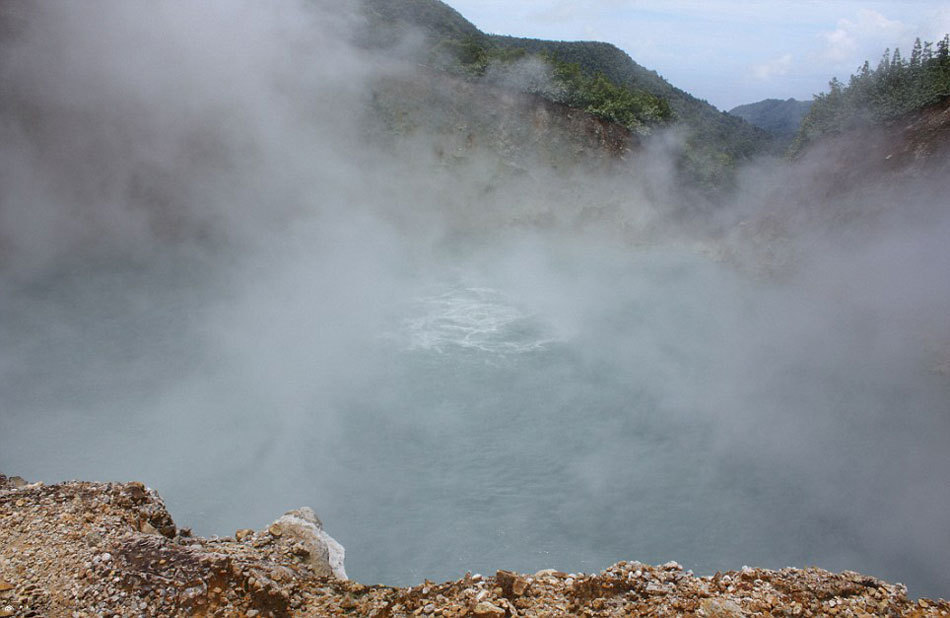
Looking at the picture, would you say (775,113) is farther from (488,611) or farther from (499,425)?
(488,611)

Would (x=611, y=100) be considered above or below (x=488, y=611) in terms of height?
above

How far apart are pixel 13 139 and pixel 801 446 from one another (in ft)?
62.1

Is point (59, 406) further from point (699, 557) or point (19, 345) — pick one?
point (699, 557)

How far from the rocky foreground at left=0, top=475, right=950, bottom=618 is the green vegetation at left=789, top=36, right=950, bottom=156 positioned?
13.5 m

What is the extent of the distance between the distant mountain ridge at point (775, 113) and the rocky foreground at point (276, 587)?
117ft

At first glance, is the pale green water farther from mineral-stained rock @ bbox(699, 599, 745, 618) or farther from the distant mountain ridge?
the distant mountain ridge

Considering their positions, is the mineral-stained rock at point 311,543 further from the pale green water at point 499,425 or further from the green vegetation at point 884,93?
the green vegetation at point 884,93

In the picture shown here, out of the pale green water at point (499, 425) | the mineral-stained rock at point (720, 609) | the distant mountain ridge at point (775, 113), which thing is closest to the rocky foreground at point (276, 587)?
the mineral-stained rock at point (720, 609)

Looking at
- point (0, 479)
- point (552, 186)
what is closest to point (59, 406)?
point (0, 479)

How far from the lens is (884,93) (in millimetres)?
13742

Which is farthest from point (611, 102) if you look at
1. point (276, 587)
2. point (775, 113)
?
point (775, 113)

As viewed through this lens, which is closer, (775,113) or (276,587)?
(276,587)

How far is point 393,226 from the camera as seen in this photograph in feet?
54.6

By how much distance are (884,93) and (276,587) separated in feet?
54.4
